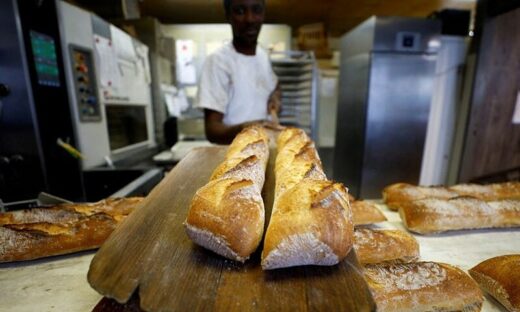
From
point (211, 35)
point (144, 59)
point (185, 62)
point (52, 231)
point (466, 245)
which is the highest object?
point (211, 35)

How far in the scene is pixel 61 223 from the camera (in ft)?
2.90

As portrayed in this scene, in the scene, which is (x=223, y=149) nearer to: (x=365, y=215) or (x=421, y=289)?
(x=365, y=215)

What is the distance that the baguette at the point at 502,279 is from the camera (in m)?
0.65

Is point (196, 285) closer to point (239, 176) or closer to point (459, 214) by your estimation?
point (239, 176)

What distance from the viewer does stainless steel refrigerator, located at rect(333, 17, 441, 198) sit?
268 centimetres

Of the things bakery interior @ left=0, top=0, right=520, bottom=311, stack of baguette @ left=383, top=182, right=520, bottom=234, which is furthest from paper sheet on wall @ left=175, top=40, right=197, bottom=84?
stack of baguette @ left=383, top=182, right=520, bottom=234

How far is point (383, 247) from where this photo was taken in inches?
31.6

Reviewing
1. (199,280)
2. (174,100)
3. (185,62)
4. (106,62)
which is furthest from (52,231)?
(185,62)

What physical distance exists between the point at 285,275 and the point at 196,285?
19 cm

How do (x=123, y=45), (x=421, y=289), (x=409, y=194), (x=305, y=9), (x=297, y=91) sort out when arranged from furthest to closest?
(x=305, y=9) → (x=297, y=91) → (x=123, y=45) → (x=409, y=194) → (x=421, y=289)

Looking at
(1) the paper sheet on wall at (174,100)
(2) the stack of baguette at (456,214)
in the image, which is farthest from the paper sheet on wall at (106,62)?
(2) the stack of baguette at (456,214)

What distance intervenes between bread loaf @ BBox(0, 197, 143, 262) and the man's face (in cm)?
135

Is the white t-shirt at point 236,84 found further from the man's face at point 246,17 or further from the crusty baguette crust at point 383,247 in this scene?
the crusty baguette crust at point 383,247

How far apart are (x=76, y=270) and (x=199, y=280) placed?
1.79 ft
